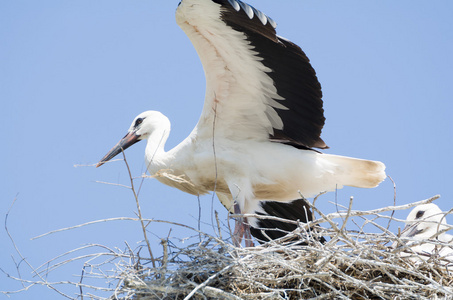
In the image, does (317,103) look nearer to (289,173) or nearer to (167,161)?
(289,173)

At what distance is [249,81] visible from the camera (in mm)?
7254

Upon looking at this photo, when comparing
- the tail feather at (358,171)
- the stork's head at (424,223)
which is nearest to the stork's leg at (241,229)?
the tail feather at (358,171)

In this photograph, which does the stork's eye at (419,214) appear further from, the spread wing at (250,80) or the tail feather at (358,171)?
the spread wing at (250,80)

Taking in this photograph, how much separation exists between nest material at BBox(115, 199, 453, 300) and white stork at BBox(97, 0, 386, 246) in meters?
1.54

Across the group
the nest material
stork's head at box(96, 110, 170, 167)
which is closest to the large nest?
the nest material

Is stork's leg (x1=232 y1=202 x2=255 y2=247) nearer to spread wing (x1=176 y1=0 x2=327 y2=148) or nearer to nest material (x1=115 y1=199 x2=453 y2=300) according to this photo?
spread wing (x1=176 y1=0 x2=327 y2=148)

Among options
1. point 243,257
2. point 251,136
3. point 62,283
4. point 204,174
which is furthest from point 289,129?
point 62,283

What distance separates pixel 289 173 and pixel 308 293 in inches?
85.2

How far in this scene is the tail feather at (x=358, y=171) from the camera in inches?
286

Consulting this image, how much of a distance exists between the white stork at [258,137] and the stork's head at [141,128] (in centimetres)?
49

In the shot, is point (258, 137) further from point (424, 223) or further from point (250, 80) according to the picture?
point (424, 223)

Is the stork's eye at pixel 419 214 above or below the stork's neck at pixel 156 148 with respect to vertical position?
below

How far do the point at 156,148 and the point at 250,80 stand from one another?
1.21m

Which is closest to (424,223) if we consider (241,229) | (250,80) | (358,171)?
(358,171)
